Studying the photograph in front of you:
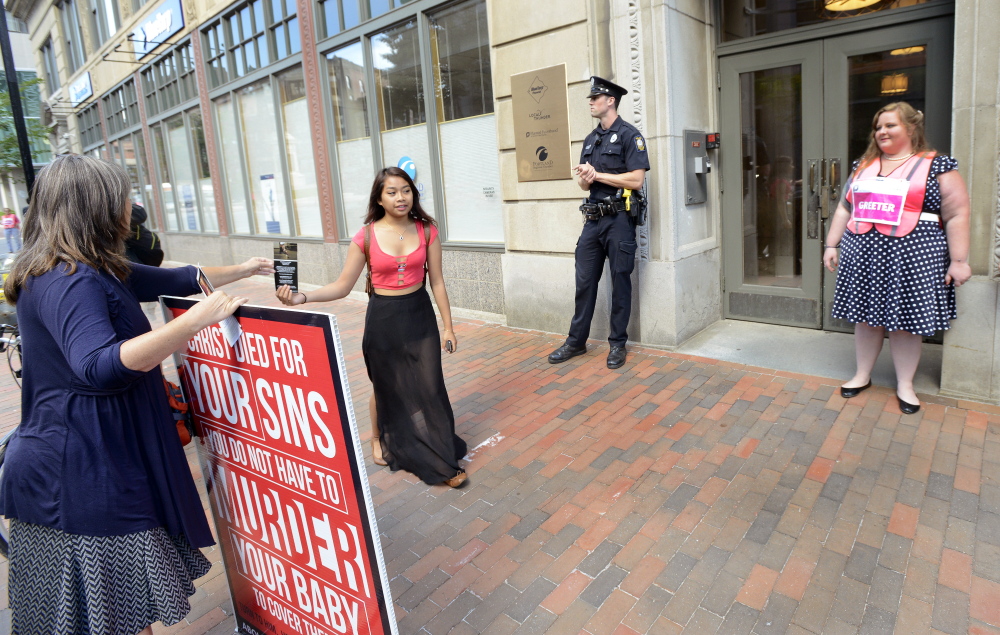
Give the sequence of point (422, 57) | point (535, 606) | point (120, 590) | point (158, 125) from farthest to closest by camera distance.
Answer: point (158, 125), point (422, 57), point (535, 606), point (120, 590)

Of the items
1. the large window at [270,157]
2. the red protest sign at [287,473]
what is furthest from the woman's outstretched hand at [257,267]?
the large window at [270,157]

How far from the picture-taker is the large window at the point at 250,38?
32.7 feet

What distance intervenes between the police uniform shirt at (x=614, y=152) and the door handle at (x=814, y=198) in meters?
1.47

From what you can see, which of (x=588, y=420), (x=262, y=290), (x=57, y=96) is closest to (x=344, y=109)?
(x=262, y=290)

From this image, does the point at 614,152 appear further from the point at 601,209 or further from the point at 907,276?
the point at 907,276

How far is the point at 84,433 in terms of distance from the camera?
1855mm

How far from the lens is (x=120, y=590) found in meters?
1.94

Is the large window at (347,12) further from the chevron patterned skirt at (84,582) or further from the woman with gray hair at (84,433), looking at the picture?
the chevron patterned skirt at (84,582)

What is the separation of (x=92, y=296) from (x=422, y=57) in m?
6.75

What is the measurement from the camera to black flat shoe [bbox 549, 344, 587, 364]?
18.6 feet

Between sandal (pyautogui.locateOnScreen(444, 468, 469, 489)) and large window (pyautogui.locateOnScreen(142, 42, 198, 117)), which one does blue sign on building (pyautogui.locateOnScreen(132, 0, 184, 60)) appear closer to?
large window (pyautogui.locateOnScreen(142, 42, 198, 117))

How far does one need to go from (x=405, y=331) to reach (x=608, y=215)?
7.88ft

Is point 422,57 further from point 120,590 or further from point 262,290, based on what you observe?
point 120,590

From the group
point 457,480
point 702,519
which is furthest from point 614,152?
point 702,519
